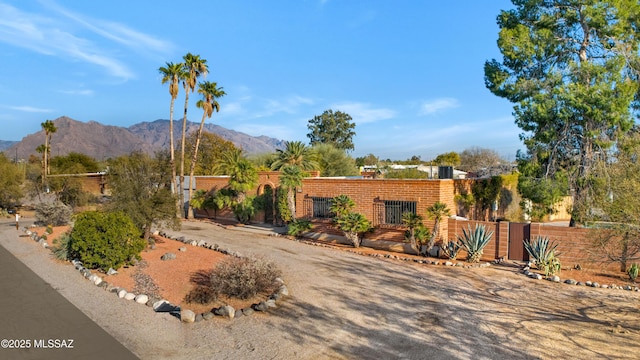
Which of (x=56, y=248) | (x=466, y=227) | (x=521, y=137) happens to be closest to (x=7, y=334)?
(x=56, y=248)

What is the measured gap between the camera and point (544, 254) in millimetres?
14344

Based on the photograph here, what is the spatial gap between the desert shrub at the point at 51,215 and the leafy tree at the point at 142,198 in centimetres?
786

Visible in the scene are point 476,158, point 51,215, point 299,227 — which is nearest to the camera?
point 299,227

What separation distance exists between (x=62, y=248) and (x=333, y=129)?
57428 millimetres

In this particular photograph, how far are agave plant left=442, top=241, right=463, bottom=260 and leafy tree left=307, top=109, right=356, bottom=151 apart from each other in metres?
53.9

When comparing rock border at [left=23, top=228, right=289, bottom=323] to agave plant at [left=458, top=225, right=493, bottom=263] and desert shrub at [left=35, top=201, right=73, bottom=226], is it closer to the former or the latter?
agave plant at [left=458, top=225, right=493, bottom=263]

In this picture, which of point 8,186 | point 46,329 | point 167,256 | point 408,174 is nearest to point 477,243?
point 167,256

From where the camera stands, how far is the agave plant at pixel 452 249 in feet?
52.3

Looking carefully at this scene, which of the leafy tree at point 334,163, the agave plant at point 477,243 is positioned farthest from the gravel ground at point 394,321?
the leafy tree at point 334,163

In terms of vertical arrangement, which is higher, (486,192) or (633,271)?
(486,192)

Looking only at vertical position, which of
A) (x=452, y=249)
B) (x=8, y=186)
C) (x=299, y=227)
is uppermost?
(x=8, y=186)

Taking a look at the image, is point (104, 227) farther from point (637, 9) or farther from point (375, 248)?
point (637, 9)

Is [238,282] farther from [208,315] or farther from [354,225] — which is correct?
[354,225]

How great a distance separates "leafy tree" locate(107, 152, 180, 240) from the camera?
15477mm
